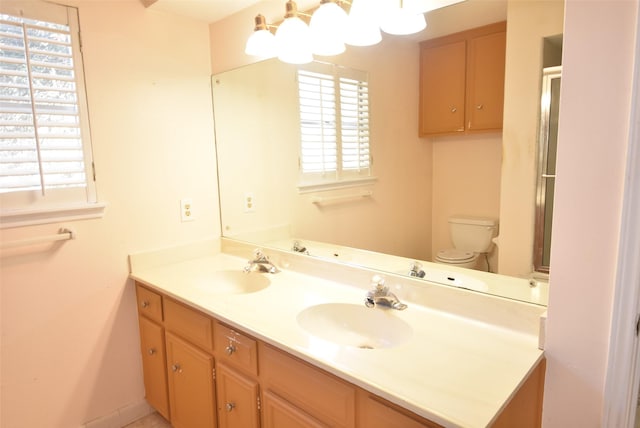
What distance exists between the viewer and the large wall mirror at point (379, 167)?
130cm

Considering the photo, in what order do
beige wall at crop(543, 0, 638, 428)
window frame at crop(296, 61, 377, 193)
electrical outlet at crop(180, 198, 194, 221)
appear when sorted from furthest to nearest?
electrical outlet at crop(180, 198, 194, 221), window frame at crop(296, 61, 377, 193), beige wall at crop(543, 0, 638, 428)

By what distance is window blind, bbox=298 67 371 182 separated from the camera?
172cm

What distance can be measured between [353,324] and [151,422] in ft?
4.56

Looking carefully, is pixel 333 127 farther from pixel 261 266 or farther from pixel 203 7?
pixel 203 7

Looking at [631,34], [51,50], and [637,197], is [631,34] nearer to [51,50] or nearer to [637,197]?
[637,197]

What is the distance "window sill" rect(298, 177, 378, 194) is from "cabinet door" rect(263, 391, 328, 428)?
0.93m

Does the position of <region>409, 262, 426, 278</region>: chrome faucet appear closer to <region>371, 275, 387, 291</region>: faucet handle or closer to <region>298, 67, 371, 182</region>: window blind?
<region>371, 275, 387, 291</region>: faucet handle

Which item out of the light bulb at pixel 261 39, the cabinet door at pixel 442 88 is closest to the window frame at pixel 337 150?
the light bulb at pixel 261 39

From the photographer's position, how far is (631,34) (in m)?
0.88

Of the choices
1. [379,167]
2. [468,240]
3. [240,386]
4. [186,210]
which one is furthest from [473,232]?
[186,210]

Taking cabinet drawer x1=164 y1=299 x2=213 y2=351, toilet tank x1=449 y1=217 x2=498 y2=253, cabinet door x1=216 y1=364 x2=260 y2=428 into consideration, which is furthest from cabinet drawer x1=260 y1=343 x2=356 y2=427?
toilet tank x1=449 y1=217 x2=498 y2=253

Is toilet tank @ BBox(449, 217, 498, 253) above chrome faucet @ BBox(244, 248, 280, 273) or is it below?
above

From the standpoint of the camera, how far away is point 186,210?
2.22 m

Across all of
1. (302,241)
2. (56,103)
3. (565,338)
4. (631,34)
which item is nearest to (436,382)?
(565,338)
